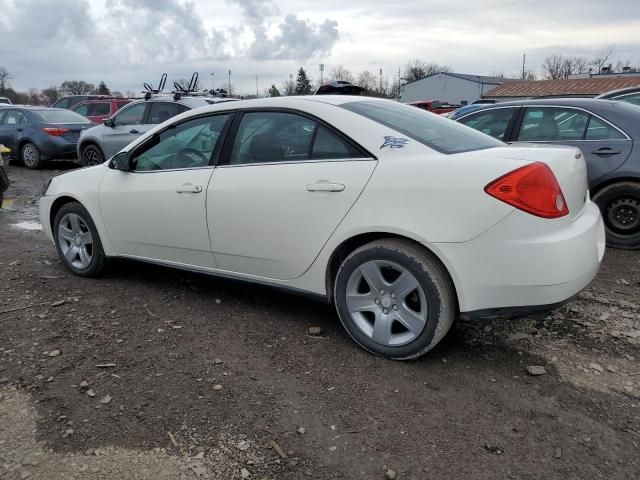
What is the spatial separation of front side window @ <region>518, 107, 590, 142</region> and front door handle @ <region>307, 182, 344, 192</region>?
144 inches

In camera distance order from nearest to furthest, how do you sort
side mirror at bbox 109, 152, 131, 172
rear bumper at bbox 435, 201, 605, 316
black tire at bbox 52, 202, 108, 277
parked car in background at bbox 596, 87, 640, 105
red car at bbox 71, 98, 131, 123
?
rear bumper at bbox 435, 201, 605, 316
side mirror at bbox 109, 152, 131, 172
black tire at bbox 52, 202, 108, 277
parked car in background at bbox 596, 87, 640, 105
red car at bbox 71, 98, 131, 123

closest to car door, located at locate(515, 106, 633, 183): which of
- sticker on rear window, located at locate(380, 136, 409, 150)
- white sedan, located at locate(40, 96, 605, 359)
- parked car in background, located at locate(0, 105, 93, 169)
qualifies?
white sedan, located at locate(40, 96, 605, 359)

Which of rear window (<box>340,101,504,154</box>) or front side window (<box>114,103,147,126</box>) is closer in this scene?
rear window (<box>340,101,504,154</box>)

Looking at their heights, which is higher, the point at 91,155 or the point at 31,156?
the point at 91,155

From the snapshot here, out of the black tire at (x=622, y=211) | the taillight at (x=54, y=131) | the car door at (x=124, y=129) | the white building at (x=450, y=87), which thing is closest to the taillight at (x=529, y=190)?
the black tire at (x=622, y=211)

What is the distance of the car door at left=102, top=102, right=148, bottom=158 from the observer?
10477 millimetres

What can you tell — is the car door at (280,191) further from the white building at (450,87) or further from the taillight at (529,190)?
the white building at (450,87)

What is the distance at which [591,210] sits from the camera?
337cm

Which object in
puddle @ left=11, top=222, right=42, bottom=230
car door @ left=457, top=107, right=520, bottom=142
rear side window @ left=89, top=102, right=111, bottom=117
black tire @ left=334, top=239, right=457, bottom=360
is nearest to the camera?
black tire @ left=334, top=239, right=457, bottom=360

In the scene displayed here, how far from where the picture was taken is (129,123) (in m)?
10.7

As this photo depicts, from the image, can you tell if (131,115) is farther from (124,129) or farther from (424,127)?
(424,127)

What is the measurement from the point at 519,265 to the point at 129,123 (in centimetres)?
958

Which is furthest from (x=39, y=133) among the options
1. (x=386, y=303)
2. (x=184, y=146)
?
(x=386, y=303)

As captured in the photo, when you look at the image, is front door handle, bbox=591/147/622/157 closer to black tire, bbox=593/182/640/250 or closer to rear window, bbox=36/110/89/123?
black tire, bbox=593/182/640/250
